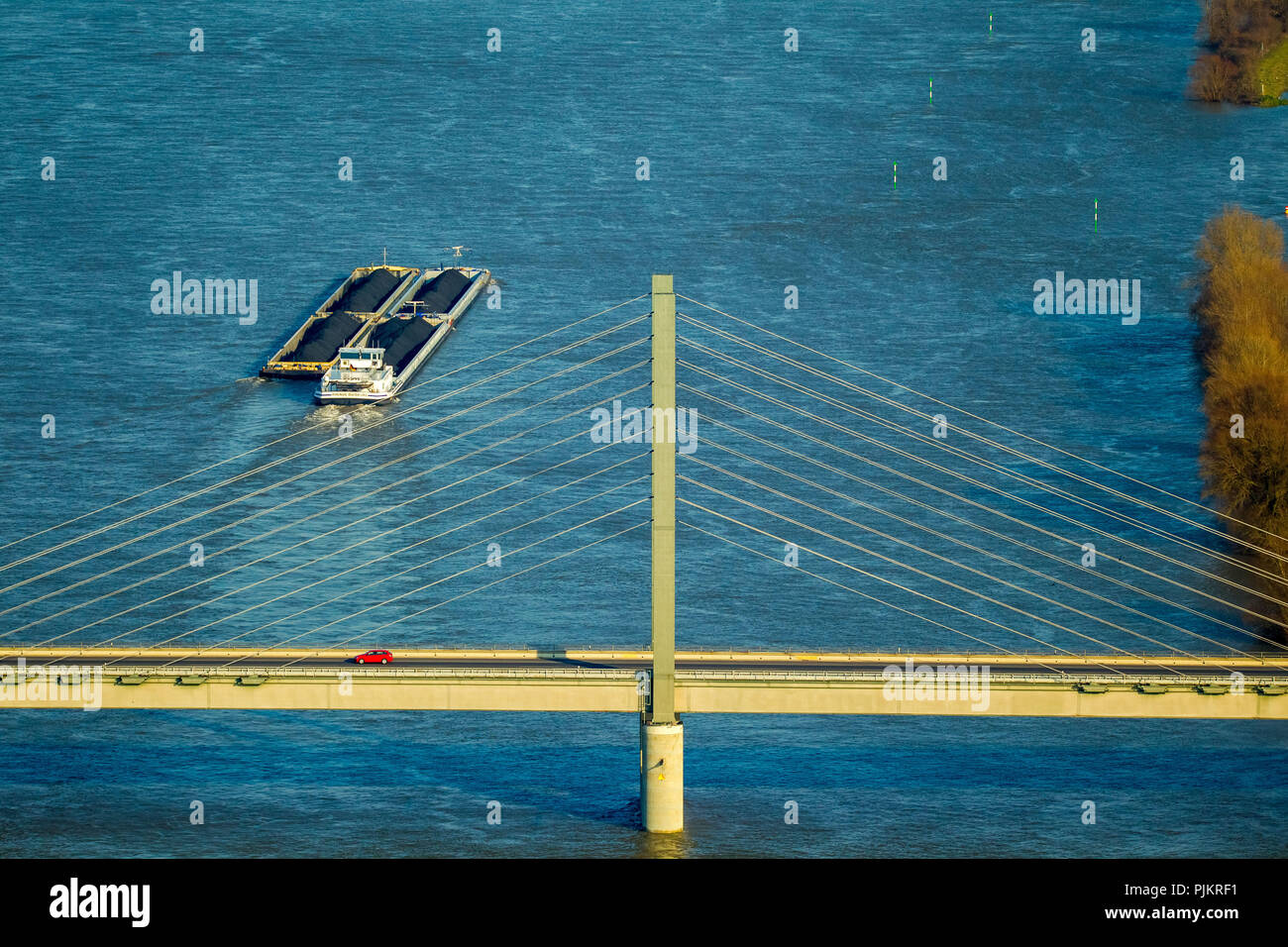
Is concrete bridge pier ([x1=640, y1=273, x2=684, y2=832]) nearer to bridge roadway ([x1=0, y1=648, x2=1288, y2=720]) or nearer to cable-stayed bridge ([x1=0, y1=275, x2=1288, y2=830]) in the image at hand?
cable-stayed bridge ([x1=0, y1=275, x2=1288, y2=830])

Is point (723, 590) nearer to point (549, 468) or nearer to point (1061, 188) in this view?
point (549, 468)

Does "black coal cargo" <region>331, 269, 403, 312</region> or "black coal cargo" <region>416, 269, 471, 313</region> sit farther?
"black coal cargo" <region>331, 269, 403, 312</region>

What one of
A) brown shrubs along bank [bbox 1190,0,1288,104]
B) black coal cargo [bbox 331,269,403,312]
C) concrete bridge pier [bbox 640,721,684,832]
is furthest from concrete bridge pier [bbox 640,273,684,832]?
brown shrubs along bank [bbox 1190,0,1288,104]

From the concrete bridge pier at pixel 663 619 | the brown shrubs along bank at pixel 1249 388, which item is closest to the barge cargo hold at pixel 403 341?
the brown shrubs along bank at pixel 1249 388

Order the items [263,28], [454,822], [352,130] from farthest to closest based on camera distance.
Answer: [263,28]
[352,130]
[454,822]

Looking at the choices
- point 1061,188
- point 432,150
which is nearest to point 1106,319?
point 1061,188

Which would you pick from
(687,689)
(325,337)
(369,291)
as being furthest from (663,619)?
(369,291)
